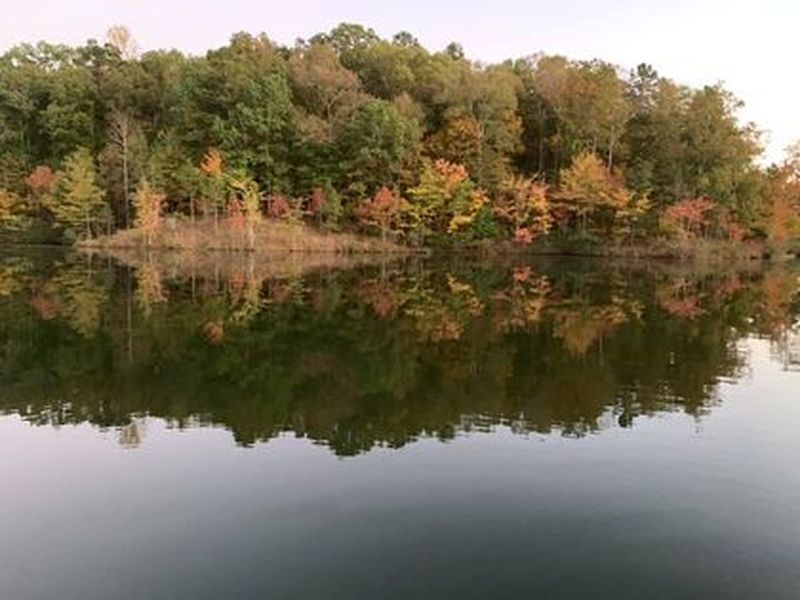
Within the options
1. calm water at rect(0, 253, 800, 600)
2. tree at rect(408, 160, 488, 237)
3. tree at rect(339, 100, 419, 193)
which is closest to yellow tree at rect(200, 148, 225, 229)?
tree at rect(339, 100, 419, 193)

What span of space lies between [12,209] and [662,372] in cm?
6211

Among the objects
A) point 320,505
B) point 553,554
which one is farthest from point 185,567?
point 553,554

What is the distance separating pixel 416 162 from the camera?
206ft

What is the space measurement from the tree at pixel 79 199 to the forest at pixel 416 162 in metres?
0.15

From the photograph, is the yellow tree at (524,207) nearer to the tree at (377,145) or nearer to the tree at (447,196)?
the tree at (447,196)

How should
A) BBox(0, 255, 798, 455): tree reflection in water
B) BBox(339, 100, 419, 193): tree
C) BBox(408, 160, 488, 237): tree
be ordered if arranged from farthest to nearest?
BBox(339, 100, 419, 193): tree
BBox(408, 160, 488, 237): tree
BBox(0, 255, 798, 455): tree reflection in water

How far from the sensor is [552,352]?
1980cm

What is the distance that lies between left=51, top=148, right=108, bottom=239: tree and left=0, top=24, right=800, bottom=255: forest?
0.15 m

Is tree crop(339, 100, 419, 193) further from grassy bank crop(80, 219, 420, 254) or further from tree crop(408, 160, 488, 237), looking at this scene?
grassy bank crop(80, 219, 420, 254)

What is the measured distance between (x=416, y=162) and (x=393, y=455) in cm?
5275

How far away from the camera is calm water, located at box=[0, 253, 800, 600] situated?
312 inches

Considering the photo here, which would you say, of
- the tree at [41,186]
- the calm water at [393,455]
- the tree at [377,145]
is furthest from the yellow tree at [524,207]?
the tree at [41,186]

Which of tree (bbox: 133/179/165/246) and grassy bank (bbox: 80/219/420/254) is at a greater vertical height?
tree (bbox: 133/179/165/246)

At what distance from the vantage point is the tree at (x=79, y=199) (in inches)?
2369
